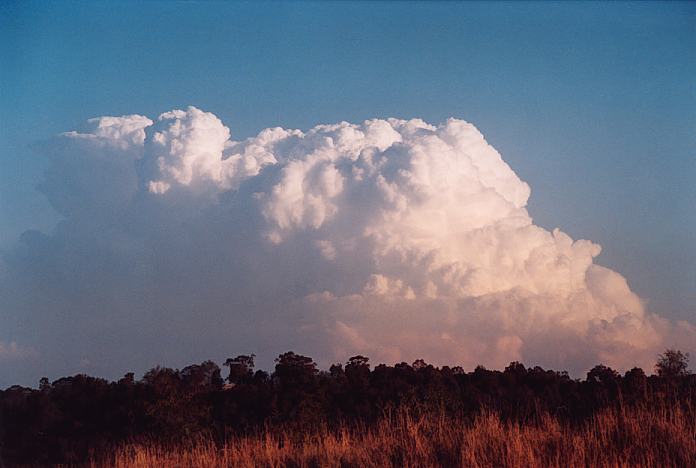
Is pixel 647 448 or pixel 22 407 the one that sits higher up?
pixel 22 407

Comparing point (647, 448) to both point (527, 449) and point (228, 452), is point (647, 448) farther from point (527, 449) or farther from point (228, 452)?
point (228, 452)

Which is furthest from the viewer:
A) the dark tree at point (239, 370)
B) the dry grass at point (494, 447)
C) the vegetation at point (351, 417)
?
the dark tree at point (239, 370)

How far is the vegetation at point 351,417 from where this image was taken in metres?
13.2

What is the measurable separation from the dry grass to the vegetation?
41mm

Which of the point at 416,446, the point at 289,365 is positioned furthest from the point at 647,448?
the point at 289,365

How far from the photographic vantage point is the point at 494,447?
12828mm

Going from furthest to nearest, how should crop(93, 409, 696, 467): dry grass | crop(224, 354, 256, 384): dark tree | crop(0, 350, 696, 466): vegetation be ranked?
1. crop(224, 354, 256, 384): dark tree
2. crop(0, 350, 696, 466): vegetation
3. crop(93, 409, 696, 467): dry grass

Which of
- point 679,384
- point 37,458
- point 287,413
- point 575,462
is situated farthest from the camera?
point 287,413

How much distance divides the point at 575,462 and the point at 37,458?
2089 centimetres

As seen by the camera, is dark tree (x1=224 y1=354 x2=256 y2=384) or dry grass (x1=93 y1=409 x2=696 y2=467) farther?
dark tree (x1=224 y1=354 x2=256 y2=384)

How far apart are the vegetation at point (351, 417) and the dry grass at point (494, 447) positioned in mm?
41

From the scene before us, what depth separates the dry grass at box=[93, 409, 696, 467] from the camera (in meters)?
12.0

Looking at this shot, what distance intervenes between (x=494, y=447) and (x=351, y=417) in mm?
16523

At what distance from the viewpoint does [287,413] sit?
1100 inches
